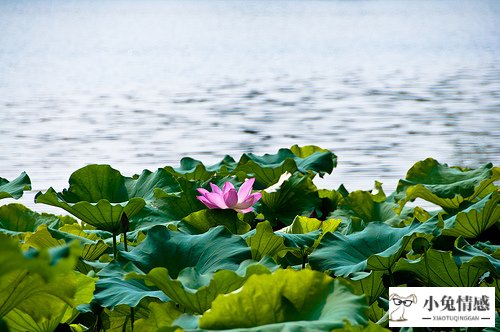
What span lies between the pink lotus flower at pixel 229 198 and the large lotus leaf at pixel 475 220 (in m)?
0.32

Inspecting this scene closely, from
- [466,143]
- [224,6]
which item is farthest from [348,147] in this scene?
[224,6]

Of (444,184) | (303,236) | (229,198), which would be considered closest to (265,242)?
(303,236)

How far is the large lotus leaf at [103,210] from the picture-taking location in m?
1.30

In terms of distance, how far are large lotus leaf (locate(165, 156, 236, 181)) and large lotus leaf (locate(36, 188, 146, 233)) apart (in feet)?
1.43

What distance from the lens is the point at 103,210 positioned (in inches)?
51.7

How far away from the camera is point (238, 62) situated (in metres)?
8.68

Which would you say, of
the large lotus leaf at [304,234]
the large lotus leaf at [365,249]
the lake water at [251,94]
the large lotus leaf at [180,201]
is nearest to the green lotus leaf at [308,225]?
the large lotus leaf at [304,234]

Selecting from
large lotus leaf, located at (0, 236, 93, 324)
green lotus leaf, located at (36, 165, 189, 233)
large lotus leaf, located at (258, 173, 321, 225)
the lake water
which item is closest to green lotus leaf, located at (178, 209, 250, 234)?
green lotus leaf, located at (36, 165, 189, 233)

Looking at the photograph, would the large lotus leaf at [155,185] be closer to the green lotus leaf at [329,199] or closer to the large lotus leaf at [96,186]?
the large lotus leaf at [96,186]

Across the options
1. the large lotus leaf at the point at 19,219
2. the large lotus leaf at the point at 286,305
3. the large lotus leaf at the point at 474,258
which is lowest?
the large lotus leaf at the point at 19,219

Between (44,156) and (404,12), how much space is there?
1276 cm

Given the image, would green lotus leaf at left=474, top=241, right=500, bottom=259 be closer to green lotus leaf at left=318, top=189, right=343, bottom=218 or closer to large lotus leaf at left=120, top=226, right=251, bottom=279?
large lotus leaf at left=120, top=226, right=251, bottom=279

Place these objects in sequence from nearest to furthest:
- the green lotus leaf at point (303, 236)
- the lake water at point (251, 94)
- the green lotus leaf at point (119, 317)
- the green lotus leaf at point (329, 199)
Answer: the green lotus leaf at point (119, 317) → the green lotus leaf at point (303, 236) → the green lotus leaf at point (329, 199) → the lake water at point (251, 94)

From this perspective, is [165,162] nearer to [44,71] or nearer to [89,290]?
[89,290]
